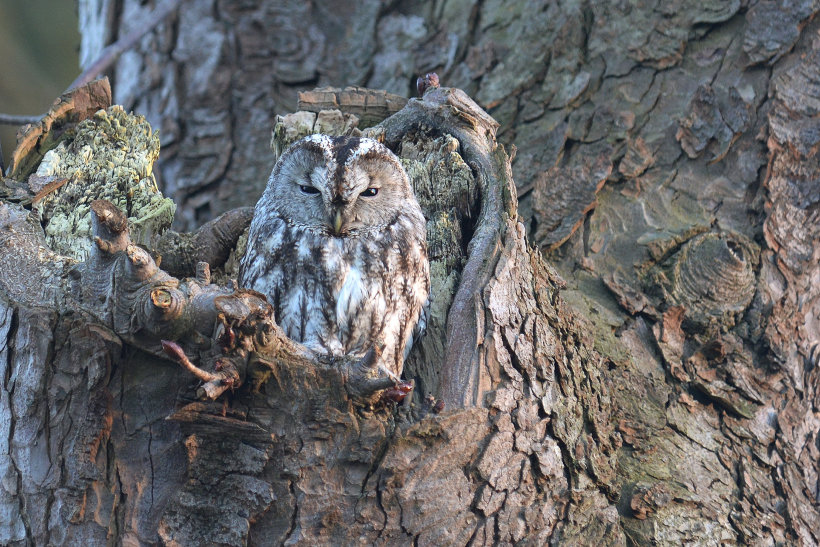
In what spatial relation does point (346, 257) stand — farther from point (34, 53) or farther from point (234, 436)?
point (34, 53)

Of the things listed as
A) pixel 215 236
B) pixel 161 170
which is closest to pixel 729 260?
pixel 215 236

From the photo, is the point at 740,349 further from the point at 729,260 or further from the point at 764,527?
the point at 764,527

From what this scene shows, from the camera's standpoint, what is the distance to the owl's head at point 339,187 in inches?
105

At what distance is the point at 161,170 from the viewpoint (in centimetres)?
436

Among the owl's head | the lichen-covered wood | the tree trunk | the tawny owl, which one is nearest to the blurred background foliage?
the tree trunk

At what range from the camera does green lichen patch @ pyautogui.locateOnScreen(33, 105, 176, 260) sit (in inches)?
99.0

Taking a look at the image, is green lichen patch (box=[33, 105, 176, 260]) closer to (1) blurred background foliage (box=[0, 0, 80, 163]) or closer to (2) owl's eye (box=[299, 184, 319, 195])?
(2) owl's eye (box=[299, 184, 319, 195])

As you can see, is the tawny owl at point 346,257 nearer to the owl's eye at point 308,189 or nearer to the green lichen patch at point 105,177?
the owl's eye at point 308,189

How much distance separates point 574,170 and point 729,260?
2.39 feet

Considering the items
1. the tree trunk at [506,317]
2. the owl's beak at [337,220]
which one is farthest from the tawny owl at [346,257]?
the tree trunk at [506,317]

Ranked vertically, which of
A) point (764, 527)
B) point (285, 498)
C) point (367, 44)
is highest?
point (367, 44)

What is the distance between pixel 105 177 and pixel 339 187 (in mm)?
852

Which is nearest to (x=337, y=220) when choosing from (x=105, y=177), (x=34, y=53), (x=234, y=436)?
(x=105, y=177)

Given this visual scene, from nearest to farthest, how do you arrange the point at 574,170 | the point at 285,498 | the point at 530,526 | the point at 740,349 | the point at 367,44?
the point at 285,498, the point at 530,526, the point at 740,349, the point at 574,170, the point at 367,44
